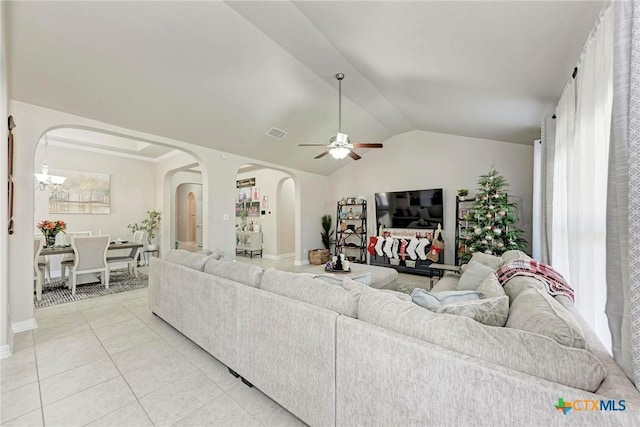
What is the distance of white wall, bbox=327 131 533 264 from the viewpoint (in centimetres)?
514

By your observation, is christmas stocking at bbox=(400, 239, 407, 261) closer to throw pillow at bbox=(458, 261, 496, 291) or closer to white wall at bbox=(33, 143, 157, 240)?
throw pillow at bbox=(458, 261, 496, 291)

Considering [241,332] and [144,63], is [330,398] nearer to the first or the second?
[241,332]

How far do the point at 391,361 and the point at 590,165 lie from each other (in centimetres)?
214

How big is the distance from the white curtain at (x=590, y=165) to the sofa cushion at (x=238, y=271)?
8.05 feet

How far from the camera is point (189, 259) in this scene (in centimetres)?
286

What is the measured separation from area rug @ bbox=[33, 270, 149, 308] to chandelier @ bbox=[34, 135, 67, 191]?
1807 millimetres

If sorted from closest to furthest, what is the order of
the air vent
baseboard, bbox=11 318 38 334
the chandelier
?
1. baseboard, bbox=11 318 38 334
2. the chandelier
3. the air vent

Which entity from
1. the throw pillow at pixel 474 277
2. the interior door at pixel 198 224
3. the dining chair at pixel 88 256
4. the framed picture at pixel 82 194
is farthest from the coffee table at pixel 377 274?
the interior door at pixel 198 224

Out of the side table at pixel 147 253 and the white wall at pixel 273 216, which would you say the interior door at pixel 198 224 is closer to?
the white wall at pixel 273 216

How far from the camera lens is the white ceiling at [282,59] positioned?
2.13 metres

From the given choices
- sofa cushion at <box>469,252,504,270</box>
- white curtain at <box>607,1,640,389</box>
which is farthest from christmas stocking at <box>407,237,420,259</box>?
white curtain at <box>607,1,640,389</box>

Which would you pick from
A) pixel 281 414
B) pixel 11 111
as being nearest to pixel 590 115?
pixel 281 414

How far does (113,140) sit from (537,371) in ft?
25.4

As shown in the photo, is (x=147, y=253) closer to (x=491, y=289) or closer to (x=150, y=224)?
(x=150, y=224)
